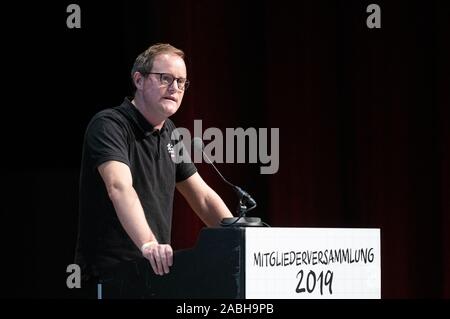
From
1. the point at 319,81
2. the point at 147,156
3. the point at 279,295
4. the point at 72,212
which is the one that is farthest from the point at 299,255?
the point at 319,81

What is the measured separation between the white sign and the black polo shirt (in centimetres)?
54

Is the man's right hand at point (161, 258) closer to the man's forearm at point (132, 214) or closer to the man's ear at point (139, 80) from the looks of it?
the man's forearm at point (132, 214)

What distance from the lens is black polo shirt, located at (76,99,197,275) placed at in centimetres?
272

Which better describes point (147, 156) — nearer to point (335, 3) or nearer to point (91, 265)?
point (91, 265)

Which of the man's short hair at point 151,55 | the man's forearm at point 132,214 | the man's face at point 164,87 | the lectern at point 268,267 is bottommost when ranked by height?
the lectern at point 268,267

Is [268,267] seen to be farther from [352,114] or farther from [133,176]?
[352,114]

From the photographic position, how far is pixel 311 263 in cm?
240

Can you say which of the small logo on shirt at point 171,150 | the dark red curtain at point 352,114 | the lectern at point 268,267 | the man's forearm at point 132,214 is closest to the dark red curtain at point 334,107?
the dark red curtain at point 352,114

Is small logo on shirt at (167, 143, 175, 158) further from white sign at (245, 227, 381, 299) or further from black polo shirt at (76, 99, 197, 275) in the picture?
white sign at (245, 227, 381, 299)

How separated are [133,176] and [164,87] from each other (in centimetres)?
29

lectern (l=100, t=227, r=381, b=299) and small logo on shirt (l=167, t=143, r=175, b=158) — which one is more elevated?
small logo on shirt (l=167, t=143, r=175, b=158)

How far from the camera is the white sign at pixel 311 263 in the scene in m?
2.28

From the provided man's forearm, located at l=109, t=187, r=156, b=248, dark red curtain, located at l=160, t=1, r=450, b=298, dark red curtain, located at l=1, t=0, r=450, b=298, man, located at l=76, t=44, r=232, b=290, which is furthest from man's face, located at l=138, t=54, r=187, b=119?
dark red curtain, located at l=160, t=1, r=450, b=298

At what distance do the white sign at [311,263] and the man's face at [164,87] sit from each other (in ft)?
2.25
